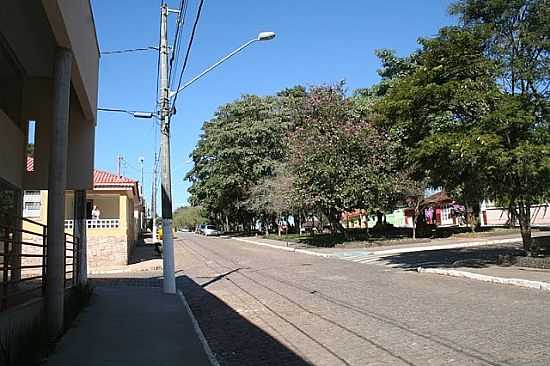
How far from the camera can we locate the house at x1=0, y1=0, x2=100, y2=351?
7.91 m

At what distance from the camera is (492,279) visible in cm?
1435

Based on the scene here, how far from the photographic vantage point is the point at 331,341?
8219mm

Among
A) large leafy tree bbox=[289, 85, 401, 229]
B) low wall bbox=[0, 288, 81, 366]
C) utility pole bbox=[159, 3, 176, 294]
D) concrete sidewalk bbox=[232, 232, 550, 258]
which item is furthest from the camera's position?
large leafy tree bbox=[289, 85, 401, 229]

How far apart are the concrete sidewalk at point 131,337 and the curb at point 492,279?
8.13 meters

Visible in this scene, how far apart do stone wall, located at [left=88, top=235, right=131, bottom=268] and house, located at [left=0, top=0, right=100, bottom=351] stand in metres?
10.0

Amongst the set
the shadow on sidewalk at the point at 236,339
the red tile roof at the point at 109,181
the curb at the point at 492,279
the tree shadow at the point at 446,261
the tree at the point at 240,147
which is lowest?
the shadow on sidewalk at the point at 236,339

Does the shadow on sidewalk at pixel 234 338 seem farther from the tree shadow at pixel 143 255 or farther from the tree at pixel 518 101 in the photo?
the tree shadow at pixel 143 255

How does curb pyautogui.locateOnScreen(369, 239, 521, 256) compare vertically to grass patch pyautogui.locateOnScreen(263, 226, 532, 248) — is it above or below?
below

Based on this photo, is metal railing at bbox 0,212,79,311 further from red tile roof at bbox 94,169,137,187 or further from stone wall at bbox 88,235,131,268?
red tile roof at bbox 94,169,137,187

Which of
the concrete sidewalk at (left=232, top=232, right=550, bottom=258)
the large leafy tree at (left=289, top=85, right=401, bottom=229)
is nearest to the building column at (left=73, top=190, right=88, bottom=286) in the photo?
the concrete sidewalk at (left=232, top=232, right=550, bottom=258)

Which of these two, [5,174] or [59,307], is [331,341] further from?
[5,174]

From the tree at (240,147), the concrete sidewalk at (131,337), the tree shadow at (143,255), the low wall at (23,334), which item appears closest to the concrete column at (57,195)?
the low wall at (23,334)

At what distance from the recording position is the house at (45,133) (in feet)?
26.0

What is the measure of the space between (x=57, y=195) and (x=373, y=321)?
5.76 meters
